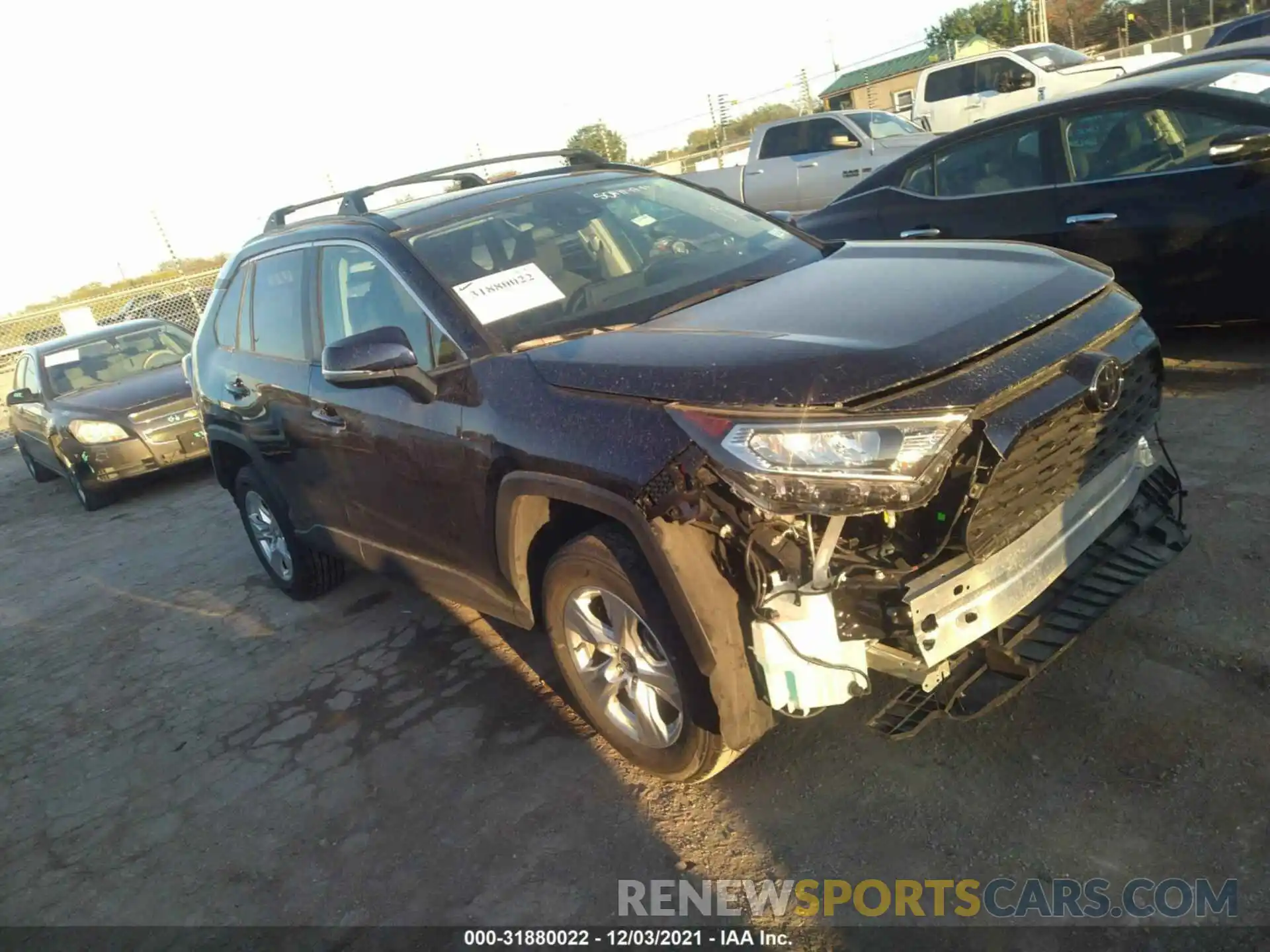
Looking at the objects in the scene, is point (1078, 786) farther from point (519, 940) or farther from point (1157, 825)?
point (519, 940)

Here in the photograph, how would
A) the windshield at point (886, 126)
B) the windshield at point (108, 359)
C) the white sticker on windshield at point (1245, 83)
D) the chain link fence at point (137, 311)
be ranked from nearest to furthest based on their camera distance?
the white sticker on windshield at point (1245, 83), the windshield at point (108, 359), the windshield at point (886, 126), the chain link fence at point (137, 311)

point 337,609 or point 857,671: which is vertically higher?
point 857,671

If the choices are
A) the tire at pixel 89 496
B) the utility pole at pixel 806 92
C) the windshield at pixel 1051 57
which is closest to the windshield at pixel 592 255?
the tire at pixel 89 496

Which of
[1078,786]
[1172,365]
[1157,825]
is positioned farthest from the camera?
[1172,365]

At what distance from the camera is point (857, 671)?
100 inches

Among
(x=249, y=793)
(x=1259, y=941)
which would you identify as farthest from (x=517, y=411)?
(x=1259, y=941)

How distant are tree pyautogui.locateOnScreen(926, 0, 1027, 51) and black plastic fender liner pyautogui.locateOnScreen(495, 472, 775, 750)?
141 feet

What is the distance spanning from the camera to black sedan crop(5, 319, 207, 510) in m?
8.93

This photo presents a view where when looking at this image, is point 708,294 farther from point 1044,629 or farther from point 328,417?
point 328,417

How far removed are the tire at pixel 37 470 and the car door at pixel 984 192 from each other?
9.92 meters

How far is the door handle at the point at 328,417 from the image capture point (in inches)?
158

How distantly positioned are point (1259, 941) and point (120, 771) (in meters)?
4.05

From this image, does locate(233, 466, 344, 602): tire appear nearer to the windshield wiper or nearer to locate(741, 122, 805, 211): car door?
the windshield wiper

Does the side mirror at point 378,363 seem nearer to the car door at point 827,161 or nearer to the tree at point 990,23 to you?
the car door at point 827,161
